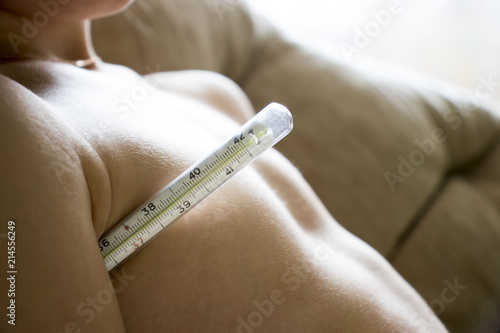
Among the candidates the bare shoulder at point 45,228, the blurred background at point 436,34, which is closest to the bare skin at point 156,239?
the bare shoulder at point 45,228

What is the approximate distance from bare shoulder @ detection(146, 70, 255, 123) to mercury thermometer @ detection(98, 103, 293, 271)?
289mm

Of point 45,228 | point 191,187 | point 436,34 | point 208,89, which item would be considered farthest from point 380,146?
point 436,34

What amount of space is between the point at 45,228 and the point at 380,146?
0.77 meters

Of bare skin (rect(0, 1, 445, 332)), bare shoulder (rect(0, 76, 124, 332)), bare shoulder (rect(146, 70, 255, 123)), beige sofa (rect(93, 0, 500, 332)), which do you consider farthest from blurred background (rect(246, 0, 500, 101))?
bare shoulder (rect(0, 76, 124, 332))

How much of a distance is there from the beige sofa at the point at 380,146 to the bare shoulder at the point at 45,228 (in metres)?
0.54

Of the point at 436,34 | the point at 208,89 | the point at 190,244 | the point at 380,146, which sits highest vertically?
the point at 436,34

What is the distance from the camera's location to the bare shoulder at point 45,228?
365mm

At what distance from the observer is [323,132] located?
0.99 meters

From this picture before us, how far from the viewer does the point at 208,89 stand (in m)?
0.79

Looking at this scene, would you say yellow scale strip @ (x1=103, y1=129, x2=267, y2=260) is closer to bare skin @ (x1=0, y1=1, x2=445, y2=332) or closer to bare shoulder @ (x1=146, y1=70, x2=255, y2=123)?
bare skin @ (x1=0, y1=1, x2=445, y2=332)

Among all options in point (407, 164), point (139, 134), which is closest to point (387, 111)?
point (407, 164)

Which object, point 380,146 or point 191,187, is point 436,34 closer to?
point 380,146

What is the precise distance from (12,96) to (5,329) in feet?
0.62

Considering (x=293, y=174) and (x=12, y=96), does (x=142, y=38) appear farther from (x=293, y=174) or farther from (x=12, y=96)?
(x=12, y=96)
